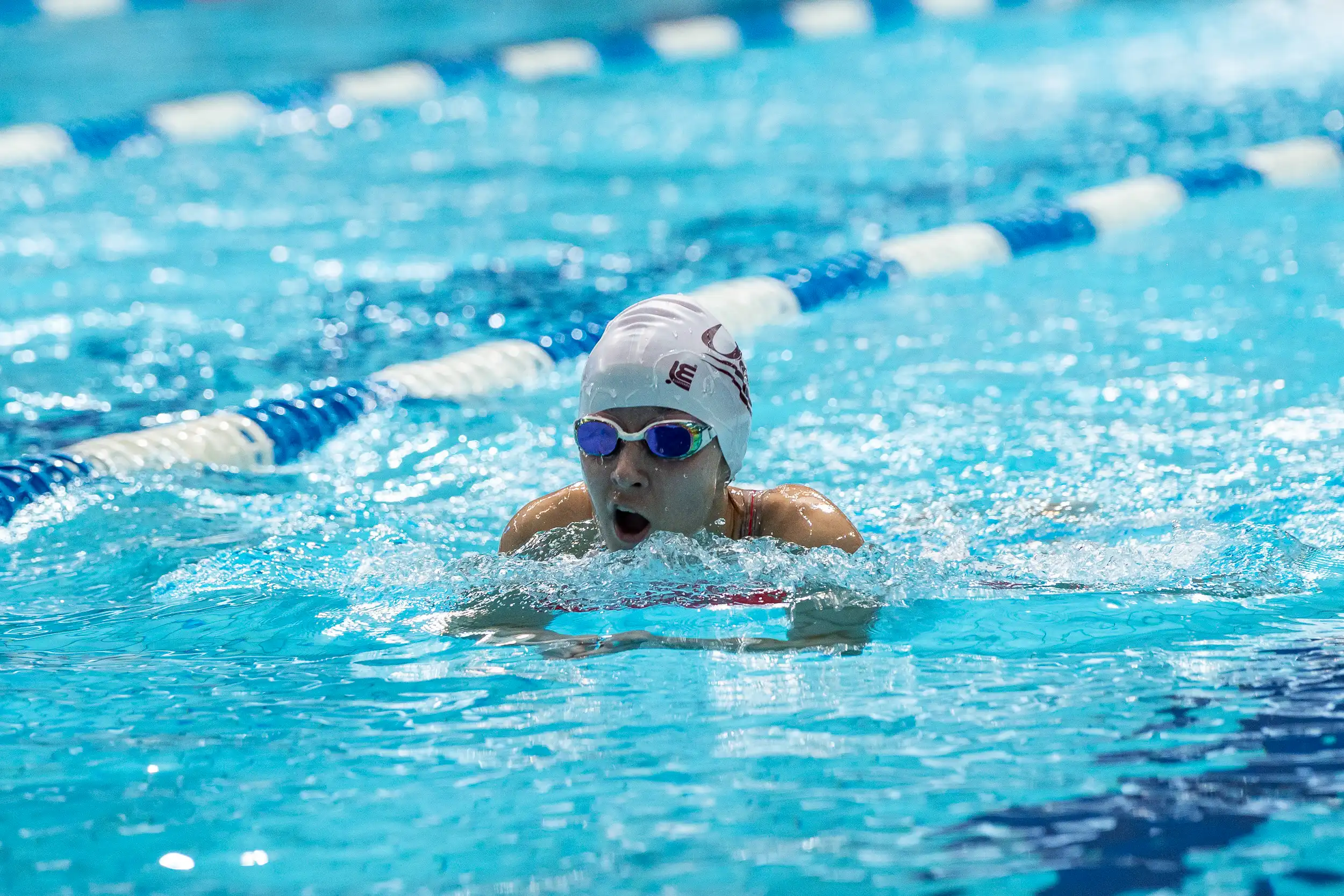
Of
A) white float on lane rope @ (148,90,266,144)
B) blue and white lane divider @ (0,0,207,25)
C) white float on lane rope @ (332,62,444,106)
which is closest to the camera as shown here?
white float on lane rope @ (148,90,266,144)

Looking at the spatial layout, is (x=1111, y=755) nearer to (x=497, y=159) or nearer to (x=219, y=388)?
(x=219, y=388)

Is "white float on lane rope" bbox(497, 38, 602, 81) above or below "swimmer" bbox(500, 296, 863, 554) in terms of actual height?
above

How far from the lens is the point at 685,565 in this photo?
111 inches

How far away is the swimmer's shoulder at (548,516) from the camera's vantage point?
3088 millimetres

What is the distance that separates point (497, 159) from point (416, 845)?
21.1ft

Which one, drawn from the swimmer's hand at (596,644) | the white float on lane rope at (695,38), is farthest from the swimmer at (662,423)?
the white float on lane rope at (695,38)

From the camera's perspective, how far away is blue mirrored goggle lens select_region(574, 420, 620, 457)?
2.66m

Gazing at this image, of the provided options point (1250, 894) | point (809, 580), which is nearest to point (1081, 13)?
point (809, 580)

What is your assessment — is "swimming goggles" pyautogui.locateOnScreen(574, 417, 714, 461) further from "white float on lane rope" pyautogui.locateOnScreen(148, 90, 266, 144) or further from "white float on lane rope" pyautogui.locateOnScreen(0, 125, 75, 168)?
"white float on lane rope" pyautogui.locateOnScreen(148, 90, 266, 144)

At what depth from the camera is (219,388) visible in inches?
190

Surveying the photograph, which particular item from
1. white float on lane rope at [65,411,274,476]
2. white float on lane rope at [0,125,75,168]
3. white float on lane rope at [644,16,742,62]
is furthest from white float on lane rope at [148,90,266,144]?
white float on lane rope at [65,411,274,476]

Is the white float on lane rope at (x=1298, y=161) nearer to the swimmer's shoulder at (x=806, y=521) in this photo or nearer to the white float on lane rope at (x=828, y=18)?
the white float on lane rope at (x=828, y=18)

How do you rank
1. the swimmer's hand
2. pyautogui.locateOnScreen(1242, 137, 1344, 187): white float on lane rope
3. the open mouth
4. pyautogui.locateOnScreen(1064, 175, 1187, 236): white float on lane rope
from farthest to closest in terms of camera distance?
pyautogui.locateOnScreen(1242, 137, 1344, 187): white float on lane rope, pyautogui.locateOnScreen(1064, 175, 1187, 236): white float on lane rope, the open mouth, the swimmer's hand

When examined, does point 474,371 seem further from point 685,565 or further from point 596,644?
point 596,644
